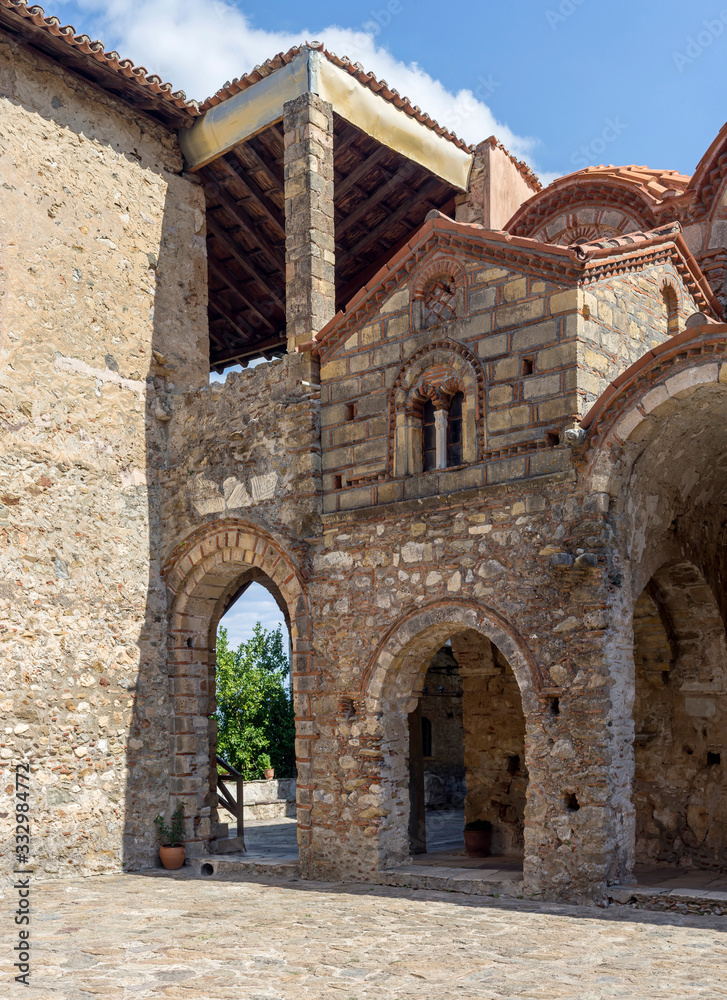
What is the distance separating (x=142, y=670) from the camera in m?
10.5

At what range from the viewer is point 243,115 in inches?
444

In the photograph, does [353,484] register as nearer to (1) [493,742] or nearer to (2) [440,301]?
(2) [440,301]

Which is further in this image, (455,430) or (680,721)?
(680,721)

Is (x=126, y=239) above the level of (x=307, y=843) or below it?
above

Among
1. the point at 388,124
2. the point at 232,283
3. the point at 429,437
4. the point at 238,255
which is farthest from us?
the point at 232,283

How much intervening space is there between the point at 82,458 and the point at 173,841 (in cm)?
406

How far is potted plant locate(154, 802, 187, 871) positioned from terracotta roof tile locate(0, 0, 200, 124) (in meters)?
7.62

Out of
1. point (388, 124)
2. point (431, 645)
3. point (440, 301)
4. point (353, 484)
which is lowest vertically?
point (431, 645)

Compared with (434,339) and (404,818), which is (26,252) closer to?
(434,339)

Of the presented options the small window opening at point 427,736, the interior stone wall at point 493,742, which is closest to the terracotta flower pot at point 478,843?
the interior stone wall at point 493,742

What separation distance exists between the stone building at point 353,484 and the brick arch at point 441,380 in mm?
33

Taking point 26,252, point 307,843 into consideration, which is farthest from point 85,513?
point 307,843

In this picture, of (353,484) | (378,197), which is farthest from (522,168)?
(353,484)

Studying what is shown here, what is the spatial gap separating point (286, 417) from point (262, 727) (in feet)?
33.2
